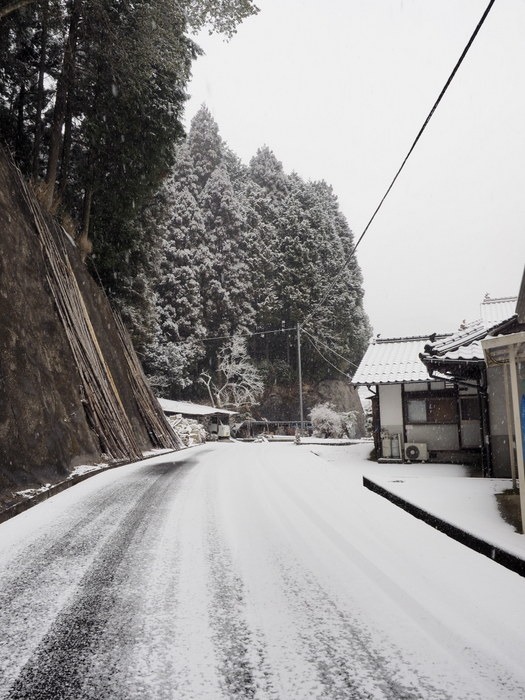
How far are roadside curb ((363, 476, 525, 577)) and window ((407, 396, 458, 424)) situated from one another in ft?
30.1

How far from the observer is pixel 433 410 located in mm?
16469

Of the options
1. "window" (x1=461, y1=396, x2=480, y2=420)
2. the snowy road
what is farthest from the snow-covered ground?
"window" (x1=461, y1=396, x2=480, y2=420)

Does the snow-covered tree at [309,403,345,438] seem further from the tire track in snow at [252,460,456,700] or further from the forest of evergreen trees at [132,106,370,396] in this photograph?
the tire track in snow at [252,460,456,700]

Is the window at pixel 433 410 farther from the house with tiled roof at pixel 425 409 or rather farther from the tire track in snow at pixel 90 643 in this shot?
the tire track in snow at pixel 90 643

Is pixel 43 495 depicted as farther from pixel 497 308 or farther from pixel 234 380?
pixel 234 380

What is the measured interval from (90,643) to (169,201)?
2502 cm

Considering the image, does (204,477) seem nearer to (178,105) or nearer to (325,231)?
(178,105)

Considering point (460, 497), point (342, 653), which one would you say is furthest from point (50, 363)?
point (342, 653)

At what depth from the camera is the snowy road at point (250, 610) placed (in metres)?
2.31

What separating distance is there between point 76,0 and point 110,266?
366 inches

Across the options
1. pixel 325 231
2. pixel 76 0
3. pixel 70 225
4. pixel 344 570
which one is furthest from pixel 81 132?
pixel 325 231

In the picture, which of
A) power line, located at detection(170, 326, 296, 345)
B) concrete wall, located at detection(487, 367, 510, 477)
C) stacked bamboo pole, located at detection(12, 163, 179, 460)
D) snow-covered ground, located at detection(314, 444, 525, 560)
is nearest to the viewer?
snow-covered ground, located at detection(314, 444, 525, 560)

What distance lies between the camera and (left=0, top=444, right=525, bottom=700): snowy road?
231 centimetres

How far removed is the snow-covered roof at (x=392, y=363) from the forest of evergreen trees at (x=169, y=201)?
382 cm
